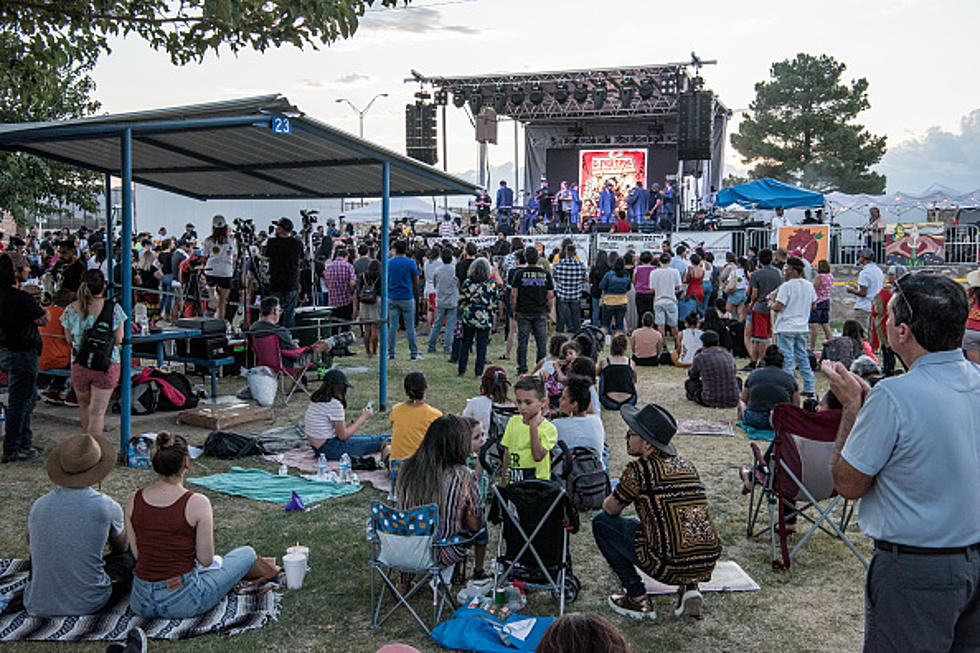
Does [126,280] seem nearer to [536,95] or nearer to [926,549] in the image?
[926,549]

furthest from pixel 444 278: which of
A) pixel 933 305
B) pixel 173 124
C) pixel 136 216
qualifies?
pixel 136 216

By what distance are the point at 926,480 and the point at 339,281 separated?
11279 millimetres

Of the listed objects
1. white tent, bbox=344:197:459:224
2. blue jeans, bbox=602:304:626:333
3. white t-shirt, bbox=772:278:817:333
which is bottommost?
blue jeans, bbox=602:304:626:333

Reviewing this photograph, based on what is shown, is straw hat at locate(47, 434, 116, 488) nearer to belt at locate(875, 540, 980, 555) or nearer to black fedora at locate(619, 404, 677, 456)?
black fedora at locate(619, 404, 677, 456)

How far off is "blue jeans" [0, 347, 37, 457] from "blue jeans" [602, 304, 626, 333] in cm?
899

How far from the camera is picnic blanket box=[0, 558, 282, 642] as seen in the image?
411 centimetres

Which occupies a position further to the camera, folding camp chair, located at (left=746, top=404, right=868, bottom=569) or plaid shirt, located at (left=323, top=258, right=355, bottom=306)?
plaid shirt, located at (left=323, top=258, right=355, bottom=306)

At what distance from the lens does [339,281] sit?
513 inches

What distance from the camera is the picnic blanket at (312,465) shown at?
6.85 m

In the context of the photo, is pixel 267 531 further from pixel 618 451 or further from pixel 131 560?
pixel 618 451

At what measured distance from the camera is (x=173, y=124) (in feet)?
22.0

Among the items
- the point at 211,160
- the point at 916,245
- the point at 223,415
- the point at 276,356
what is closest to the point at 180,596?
the point at 223,415

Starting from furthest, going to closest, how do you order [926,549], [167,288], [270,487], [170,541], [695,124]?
[695,124]
[167,288]
[270,487]
[170,541]
[926,549]

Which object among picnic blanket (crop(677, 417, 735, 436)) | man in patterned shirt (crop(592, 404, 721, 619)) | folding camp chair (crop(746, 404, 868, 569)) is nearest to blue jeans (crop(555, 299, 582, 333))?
picnic blanket (crop(677, 417, 735, 436))
